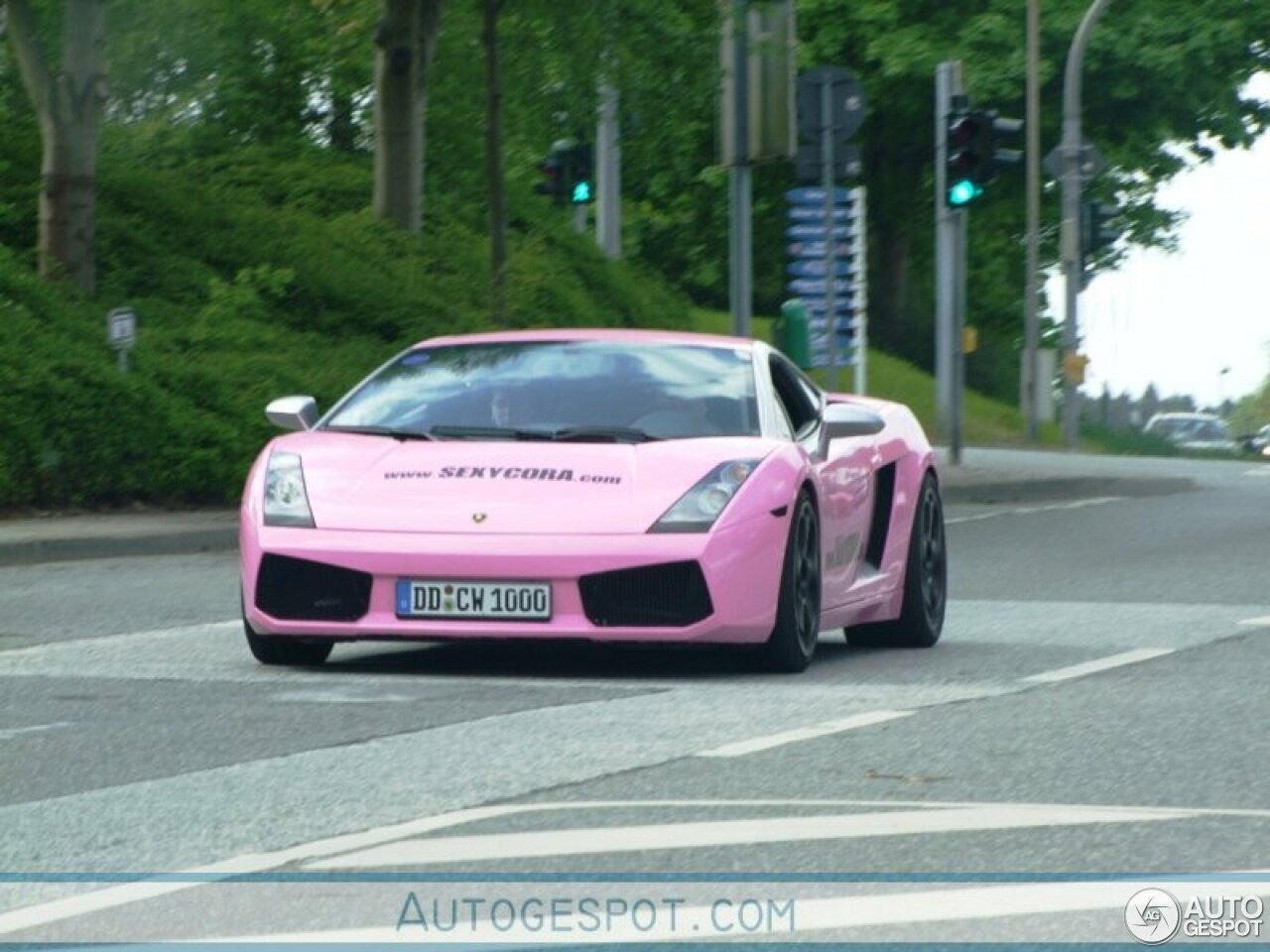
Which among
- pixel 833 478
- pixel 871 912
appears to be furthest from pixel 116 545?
pixel 871 912

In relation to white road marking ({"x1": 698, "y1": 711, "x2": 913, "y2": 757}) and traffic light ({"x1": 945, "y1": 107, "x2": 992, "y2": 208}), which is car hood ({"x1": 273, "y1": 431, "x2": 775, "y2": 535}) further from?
traffic light ({"x1": 945, "y1": 107, "x2": 992, "y2": 208})

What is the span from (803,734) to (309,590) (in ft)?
8.33

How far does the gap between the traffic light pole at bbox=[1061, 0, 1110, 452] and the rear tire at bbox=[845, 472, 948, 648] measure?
102 ft

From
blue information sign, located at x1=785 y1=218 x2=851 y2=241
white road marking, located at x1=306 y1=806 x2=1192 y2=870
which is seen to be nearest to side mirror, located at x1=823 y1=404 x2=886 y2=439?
white road marking, located at x1=306 y1=806 x2=1192 y2=870

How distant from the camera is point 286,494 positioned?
11.0m

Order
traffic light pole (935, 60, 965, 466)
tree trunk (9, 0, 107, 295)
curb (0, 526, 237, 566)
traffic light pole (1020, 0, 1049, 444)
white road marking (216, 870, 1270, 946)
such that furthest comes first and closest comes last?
traffic light pole (1020, 0, 1049, 444) → traffic light pole (935, 60, 965, 466) → tree trunk (9, 0, 107, 295) → curb (0, 526, 237, 566) → white road marking (216, 870, 1270, 946)

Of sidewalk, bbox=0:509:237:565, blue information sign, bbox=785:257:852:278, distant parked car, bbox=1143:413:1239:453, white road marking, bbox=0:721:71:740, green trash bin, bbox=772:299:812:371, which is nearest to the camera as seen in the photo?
white road marking, bbox=0:721:71:740

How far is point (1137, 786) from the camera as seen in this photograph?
7.71 m

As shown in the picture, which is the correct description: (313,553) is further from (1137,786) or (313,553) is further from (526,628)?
(1137,786)

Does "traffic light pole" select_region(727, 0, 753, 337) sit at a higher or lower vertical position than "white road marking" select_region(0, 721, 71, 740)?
higher

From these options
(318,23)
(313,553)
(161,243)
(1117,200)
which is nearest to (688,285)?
(1117,200)

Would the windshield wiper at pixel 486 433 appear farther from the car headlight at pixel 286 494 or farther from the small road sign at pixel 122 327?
the small road sign at pixel 122 327

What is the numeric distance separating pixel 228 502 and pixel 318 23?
1170 cm

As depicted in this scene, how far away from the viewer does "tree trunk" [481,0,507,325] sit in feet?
89.0
